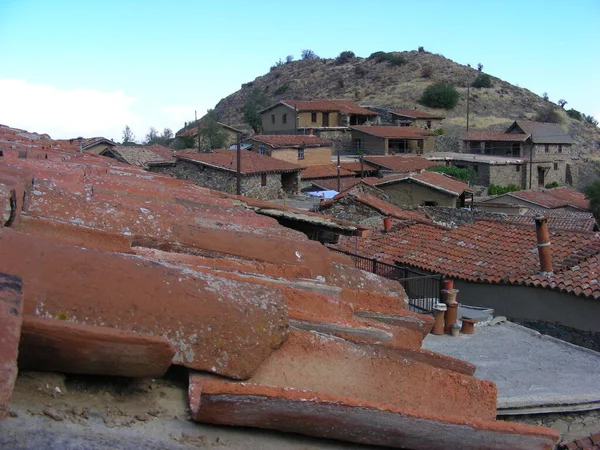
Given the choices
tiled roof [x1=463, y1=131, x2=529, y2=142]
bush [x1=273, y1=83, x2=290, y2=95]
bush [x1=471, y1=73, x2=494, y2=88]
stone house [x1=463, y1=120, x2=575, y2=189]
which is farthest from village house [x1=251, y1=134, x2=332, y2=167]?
bush [x1=471, y1=73, x2=494, y2=88]

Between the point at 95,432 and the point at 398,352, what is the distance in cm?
145

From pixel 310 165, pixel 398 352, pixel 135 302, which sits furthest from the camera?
pixel 310 165

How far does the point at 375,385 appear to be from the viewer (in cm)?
252

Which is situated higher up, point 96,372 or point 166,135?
point 166,135

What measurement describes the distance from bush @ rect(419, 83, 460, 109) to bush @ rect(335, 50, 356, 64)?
69.1 ft

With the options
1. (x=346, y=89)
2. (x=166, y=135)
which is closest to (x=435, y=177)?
(x=346, y=89)

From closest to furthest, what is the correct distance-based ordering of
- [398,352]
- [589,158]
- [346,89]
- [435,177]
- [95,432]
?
[95,432] < [398,352] < [435,177] < [589,158] < [346,89]

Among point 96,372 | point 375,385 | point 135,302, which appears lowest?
point 375,385

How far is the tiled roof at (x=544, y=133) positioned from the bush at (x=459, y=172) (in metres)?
8.74

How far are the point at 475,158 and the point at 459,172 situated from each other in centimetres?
556

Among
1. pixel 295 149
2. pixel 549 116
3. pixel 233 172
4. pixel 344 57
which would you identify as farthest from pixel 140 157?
pixel 344 57

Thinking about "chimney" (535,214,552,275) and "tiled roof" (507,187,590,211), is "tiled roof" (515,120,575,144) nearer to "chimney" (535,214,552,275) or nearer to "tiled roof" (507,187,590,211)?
"tiled roof" (507,187,590,211)

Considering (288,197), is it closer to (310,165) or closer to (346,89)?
(310,165)

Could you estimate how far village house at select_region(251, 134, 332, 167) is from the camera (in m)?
40.7
